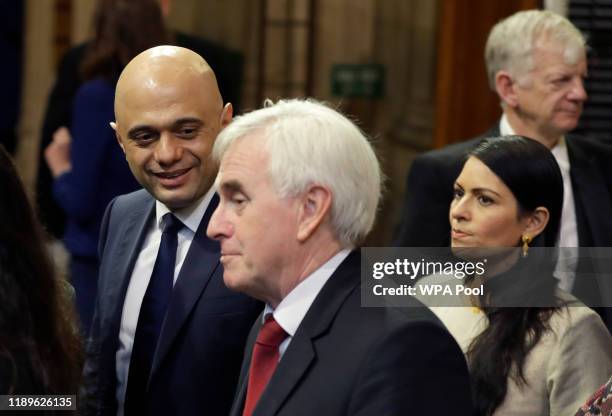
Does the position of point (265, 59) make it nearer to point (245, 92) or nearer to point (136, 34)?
point (245, 92)

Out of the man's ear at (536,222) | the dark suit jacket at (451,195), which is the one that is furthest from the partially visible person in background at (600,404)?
the dark suit jacket at (451,195)

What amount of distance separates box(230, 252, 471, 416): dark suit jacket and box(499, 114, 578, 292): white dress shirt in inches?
45.3

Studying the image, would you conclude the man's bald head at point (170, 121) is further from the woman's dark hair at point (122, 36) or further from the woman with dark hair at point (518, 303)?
the woman's dark hair at point (122, 36)

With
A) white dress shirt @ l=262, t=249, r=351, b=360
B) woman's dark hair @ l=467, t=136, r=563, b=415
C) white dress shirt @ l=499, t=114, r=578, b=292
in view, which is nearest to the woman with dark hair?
woman's dark hair @ l=467, t=136, r=563, b=415

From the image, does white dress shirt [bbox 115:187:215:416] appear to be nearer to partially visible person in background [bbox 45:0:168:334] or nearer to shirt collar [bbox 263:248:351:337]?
shirt collar [bbox 263:248:351:337]

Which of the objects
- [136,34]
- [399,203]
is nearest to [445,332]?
[136,34]

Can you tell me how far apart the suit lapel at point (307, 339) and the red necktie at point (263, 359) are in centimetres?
9

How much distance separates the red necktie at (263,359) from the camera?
2564 mm

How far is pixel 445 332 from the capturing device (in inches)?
93.6

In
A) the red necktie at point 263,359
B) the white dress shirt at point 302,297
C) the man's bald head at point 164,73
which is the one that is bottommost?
the red necktie at point 263,359

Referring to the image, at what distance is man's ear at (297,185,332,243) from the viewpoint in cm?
248

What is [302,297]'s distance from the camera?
253 cm

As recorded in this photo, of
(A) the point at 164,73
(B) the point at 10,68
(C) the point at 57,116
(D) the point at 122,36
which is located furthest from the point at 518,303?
(B) the point at 10,68

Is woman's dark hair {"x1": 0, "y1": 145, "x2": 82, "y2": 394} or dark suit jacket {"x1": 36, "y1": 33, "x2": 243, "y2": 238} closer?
woman's dark hair {"x1": 0, "y1": 145, "x2": 82, "y2": 394}
